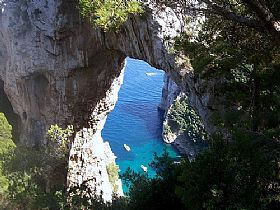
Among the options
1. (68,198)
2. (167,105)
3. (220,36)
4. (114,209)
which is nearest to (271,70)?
(220,36)

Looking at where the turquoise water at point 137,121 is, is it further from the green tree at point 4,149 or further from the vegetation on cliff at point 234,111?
the vegetation on cliff at point 234,111

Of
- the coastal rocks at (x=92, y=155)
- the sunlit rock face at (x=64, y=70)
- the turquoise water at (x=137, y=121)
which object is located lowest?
the turquoise water at (x=137, y=121)

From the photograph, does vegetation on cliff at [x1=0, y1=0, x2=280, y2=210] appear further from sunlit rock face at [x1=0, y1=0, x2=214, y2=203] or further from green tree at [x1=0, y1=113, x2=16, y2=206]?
→ green tree at [x1=0, y1=113, x2=16, y2=206]

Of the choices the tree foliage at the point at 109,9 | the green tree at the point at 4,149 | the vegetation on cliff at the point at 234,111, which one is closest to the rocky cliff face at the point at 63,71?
the green tree at the point at 4,149

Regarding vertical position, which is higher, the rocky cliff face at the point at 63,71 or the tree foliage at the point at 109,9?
the tree foliage at the point at 109,9

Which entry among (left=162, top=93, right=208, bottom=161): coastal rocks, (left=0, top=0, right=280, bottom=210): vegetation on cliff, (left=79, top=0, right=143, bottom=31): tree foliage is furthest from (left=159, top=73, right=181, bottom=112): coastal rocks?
(left=79, top=0, right=143, bottom=31): tree foliage

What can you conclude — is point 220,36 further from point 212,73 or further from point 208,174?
point 208,174
